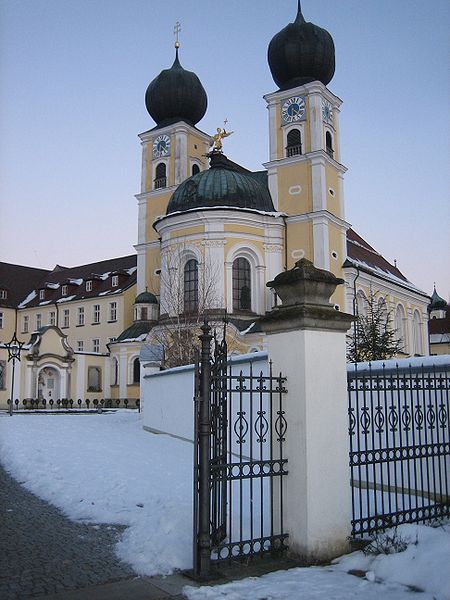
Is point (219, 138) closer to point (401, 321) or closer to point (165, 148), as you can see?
point (165, 148)

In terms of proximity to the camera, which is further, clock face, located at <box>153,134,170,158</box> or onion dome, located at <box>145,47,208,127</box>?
onion dome, located at <box>145,47,208,127</box>

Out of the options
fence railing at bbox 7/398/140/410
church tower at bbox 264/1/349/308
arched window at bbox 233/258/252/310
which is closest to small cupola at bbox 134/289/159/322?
fence railing at bbox 7/398/140/410

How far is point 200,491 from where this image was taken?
6027 mm

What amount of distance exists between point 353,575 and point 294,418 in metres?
1.56

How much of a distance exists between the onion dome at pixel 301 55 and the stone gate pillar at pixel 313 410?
119ft

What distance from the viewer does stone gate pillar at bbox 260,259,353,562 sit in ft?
21.0

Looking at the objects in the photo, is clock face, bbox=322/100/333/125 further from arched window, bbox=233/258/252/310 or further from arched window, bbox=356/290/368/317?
arched window, bbox=233/258/252/310

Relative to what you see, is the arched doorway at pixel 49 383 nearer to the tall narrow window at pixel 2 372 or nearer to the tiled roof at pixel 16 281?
the tall narrow window at pixel 2 372

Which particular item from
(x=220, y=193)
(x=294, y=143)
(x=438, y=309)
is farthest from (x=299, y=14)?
(x=438, y=309)

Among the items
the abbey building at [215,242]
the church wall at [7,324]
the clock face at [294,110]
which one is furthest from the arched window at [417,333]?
the church wall at [7,324]

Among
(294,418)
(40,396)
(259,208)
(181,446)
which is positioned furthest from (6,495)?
(40,396)

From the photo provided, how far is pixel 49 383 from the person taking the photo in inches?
1628

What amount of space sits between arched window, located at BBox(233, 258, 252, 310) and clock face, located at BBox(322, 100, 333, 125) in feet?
37.5

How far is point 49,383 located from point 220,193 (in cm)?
1667
